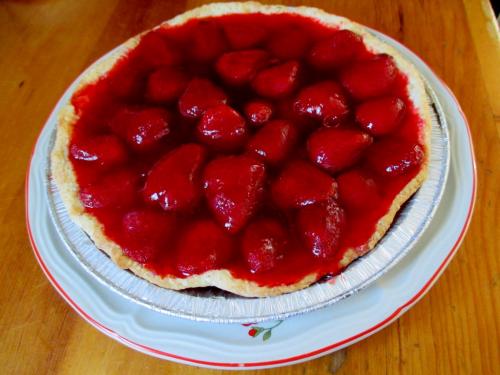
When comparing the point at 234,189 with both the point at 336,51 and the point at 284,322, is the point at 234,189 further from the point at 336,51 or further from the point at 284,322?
the point at 336,51

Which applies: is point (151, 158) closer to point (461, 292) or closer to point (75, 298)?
point (75, 298)

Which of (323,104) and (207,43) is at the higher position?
(207,43)

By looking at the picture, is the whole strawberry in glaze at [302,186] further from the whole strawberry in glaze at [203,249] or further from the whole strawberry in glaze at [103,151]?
the whole strawberry in glaze at [103,151]

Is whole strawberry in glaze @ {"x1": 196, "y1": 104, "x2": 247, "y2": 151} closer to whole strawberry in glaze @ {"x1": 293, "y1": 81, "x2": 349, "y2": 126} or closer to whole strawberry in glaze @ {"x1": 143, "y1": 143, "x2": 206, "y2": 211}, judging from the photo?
whole strawberry in glaze @ {"x1": 143, "y1": 143, "x2": 206, "y2": 211}

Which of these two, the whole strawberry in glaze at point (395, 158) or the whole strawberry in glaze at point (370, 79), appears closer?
the whole strawberry in glaze at point (395, 158)

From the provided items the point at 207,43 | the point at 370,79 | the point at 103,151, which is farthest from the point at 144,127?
the point at 370,79

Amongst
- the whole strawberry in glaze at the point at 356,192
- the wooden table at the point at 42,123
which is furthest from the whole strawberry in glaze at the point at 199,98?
the wooden table at the point at 42,123
